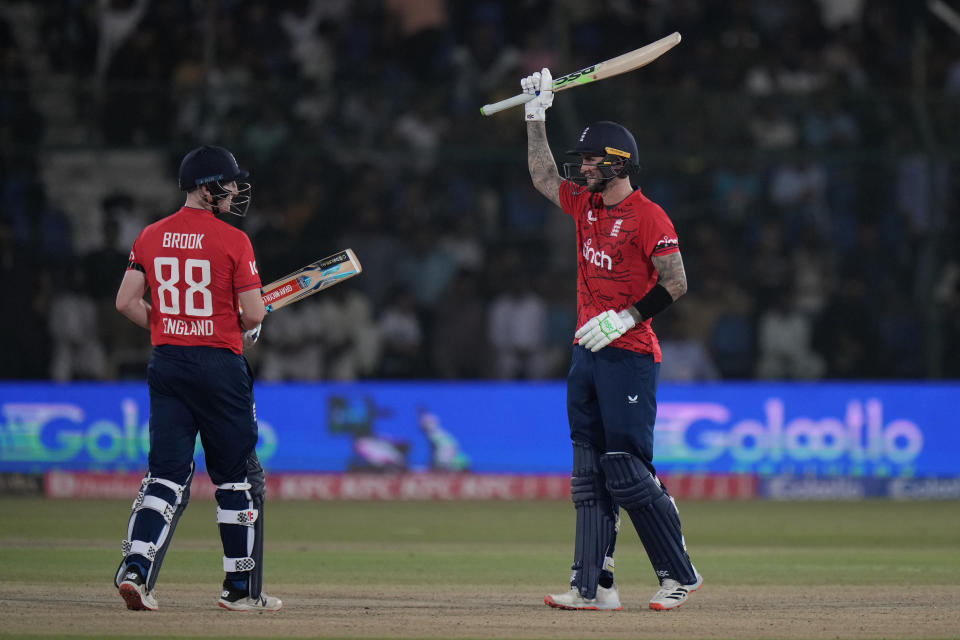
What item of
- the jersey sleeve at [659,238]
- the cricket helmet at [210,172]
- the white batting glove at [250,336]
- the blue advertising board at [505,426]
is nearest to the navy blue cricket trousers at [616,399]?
the jersey sleeve at [659,238]

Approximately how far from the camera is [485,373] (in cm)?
1520

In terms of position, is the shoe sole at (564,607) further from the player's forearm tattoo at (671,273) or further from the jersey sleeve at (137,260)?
the jersey sleeve at (137,260)

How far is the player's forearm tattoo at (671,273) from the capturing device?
6.87 metres

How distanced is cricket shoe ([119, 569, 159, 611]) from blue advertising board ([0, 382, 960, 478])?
809 centimetres

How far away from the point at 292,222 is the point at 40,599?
26.7 feet

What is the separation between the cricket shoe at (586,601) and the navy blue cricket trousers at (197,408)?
5.28ft

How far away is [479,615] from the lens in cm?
672

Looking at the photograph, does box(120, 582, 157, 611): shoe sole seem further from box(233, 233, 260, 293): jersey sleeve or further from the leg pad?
the leg pad

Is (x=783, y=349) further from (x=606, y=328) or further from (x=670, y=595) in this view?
(x=606, y=328)

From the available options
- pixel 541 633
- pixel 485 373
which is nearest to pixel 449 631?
pixel 541 633

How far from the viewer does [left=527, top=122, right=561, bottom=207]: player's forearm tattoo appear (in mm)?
7473

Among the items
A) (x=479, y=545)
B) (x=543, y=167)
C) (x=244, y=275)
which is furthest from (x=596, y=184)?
(x=479, y=545)

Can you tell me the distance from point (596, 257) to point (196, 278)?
6.16 feet

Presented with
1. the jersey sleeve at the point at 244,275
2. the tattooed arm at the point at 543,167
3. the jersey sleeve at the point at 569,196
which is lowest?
the jersey sleeve at the point at 244,275
